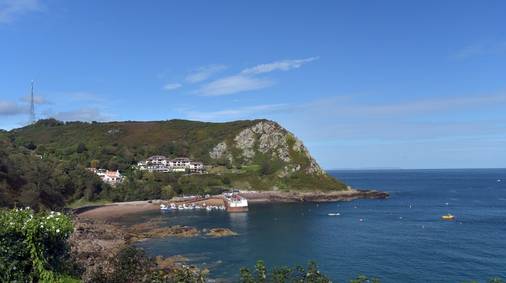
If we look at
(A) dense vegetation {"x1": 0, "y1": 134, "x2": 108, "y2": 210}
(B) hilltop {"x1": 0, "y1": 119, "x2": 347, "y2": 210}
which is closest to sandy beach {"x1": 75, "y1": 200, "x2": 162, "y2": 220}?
(B) hilltop {"x1": 0, "y1": 119, "x2": 347, "y2": 210}

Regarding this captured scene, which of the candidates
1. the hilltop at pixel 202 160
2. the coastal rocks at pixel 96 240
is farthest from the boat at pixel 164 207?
the coastal rocks at pixel 96 240

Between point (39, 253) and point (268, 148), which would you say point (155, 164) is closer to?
point (268, 148)

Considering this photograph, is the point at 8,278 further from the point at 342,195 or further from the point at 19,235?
the point at 342,195

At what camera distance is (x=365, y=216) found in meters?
105

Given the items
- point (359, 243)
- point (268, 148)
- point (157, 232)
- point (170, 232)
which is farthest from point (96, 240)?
point (268, 148)

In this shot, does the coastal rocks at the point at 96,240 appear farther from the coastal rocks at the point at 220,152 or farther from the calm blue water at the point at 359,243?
the coastal rocks at the point at 220,152

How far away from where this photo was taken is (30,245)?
17047 millimetres

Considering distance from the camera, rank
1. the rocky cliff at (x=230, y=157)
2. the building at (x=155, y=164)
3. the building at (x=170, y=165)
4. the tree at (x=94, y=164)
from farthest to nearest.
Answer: the building at (x=170, y=165), the building at (x=155, y=164), the tree at (x=94, y=164), the rocky cliff at (x=230, y=157)

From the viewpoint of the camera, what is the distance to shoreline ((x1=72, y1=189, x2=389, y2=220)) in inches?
4307

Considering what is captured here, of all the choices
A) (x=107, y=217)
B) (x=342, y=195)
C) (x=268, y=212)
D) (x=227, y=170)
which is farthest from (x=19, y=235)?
(x=227, y=170)

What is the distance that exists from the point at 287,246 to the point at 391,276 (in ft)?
69.4

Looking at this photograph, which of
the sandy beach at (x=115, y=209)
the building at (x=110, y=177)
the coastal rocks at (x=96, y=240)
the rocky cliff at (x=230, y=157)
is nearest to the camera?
the coastal rocks at (x=96, y=240)

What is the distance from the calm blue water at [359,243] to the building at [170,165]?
5686cm

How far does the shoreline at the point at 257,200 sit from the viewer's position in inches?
4307
